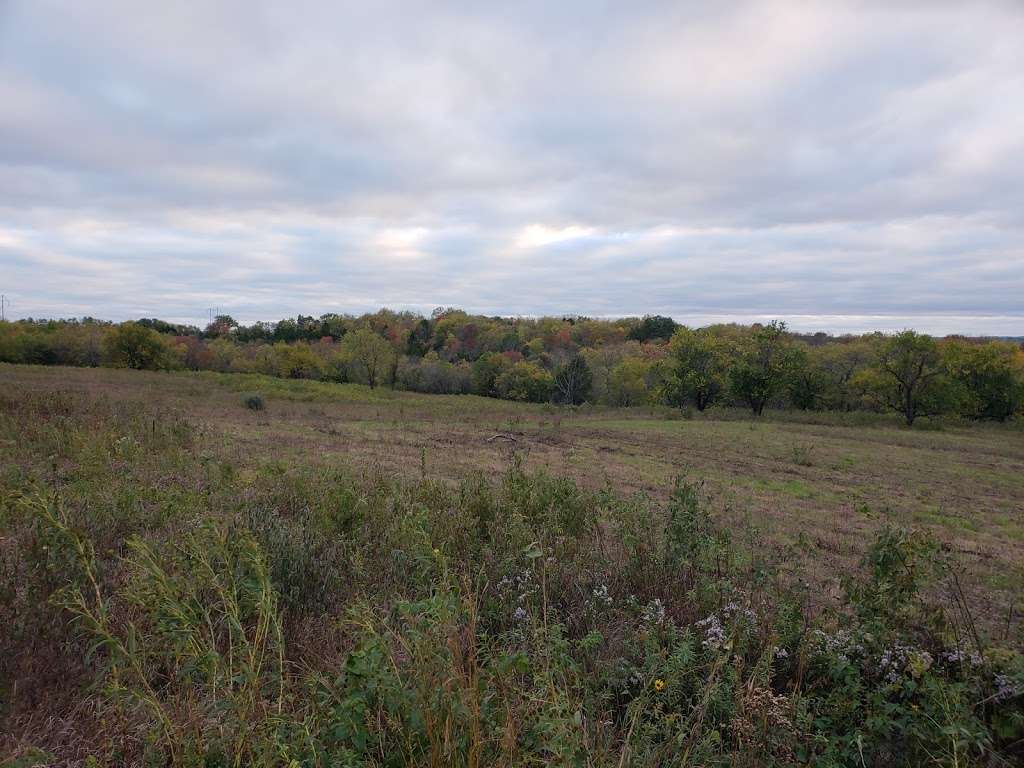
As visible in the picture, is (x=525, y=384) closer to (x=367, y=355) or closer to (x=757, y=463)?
(x=367, y=355)

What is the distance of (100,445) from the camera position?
24.7ft

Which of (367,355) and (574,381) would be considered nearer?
(574,381)

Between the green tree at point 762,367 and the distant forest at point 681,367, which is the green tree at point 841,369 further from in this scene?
the green tree at point 762,367

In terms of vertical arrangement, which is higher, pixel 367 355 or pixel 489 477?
pixel 367 355

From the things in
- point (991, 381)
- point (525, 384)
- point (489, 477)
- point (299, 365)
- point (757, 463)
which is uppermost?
point (299, 365)

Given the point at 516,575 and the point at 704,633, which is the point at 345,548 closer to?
the point at 516,575

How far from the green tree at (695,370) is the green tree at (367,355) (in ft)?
104

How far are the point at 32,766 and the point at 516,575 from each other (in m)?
2.67

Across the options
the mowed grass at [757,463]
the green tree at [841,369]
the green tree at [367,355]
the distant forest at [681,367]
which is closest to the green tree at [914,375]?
the distant forest at [681,367]

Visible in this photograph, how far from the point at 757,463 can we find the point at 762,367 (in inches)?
1071

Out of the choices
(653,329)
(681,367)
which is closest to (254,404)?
(681,367)

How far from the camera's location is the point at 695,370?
44.9 m

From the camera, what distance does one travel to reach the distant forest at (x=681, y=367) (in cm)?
4172

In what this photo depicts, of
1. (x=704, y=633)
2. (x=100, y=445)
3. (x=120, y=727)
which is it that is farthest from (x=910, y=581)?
(x=100, y=445)
